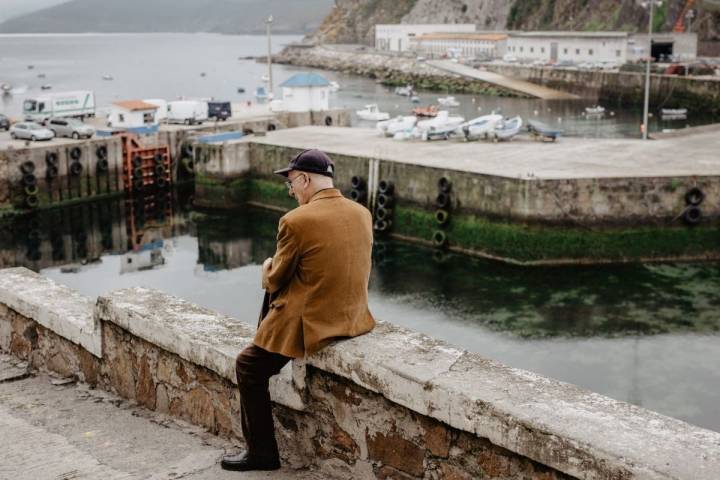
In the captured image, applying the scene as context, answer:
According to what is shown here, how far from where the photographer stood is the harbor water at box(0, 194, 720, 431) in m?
16.3

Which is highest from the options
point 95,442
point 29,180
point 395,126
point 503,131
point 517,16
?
point 517,16

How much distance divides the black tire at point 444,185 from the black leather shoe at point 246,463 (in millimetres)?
20619

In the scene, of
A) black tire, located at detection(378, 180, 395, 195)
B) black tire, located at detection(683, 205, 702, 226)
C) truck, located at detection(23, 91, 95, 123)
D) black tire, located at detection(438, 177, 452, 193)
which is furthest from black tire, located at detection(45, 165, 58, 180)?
black tire, located at detection(683, 205, 702, 226)

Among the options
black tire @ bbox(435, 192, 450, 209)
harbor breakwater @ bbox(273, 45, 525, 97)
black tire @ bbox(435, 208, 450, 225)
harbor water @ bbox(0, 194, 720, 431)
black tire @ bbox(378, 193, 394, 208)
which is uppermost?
harbor breakwater @ bbox(273, 45, 525, 97)

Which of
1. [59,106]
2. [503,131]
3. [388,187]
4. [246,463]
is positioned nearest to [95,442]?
[246,463]

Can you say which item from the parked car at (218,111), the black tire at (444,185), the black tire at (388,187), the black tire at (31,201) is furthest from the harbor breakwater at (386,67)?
the black tire at (444,185)

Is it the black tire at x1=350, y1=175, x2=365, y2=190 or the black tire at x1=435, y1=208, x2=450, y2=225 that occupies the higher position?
the black tire at x1=350, y1=175, x2=365, y2=190

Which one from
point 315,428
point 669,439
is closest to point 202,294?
point 315,428

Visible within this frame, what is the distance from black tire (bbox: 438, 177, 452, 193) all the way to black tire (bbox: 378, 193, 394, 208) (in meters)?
1.96

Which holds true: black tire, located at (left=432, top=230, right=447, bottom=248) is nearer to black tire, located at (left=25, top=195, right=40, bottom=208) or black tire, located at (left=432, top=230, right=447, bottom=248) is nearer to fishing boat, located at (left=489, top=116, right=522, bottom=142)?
fishing boat, located at (left=489, top=116, right=522, bottom=142)

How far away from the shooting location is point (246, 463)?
510 centimetres

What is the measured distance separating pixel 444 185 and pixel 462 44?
102 metres

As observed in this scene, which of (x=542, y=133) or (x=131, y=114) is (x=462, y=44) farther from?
(x=542, y=133)

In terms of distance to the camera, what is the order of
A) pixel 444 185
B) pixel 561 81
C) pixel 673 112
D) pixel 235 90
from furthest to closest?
pixel 235 90 < pixel 561 81 < pixel 673 112 < pixel 444 185
